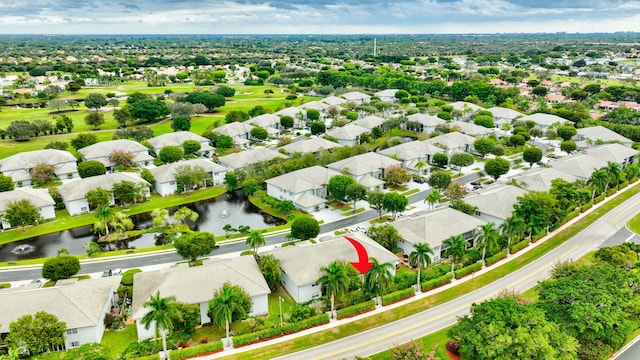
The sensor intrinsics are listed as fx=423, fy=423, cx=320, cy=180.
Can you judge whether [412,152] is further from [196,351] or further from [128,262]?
[196,351]

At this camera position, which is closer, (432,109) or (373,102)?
(432,109)

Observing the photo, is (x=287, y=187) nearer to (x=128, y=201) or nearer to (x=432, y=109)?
(x=128, y=201)

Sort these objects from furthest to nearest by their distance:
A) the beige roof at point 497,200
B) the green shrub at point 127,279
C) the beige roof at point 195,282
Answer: the beige roof at point 497,200 → the green shrub at point 127,279 → the beige roof at point 195,282

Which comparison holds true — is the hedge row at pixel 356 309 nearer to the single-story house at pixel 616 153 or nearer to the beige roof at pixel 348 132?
the beige roof at pixel 348 132

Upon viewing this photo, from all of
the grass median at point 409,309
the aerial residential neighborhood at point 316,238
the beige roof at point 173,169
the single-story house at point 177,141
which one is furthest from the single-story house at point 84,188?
the grass median at point 409,309

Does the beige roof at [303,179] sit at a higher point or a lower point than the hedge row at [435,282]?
higher

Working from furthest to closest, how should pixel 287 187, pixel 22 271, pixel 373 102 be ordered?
1. pixel 373 102
2. pixel 287 187
3. pixel 22 271

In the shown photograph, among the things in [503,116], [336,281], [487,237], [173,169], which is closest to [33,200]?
[173,169]

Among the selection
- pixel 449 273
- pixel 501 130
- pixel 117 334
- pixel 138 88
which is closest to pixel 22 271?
pixel 117 334
